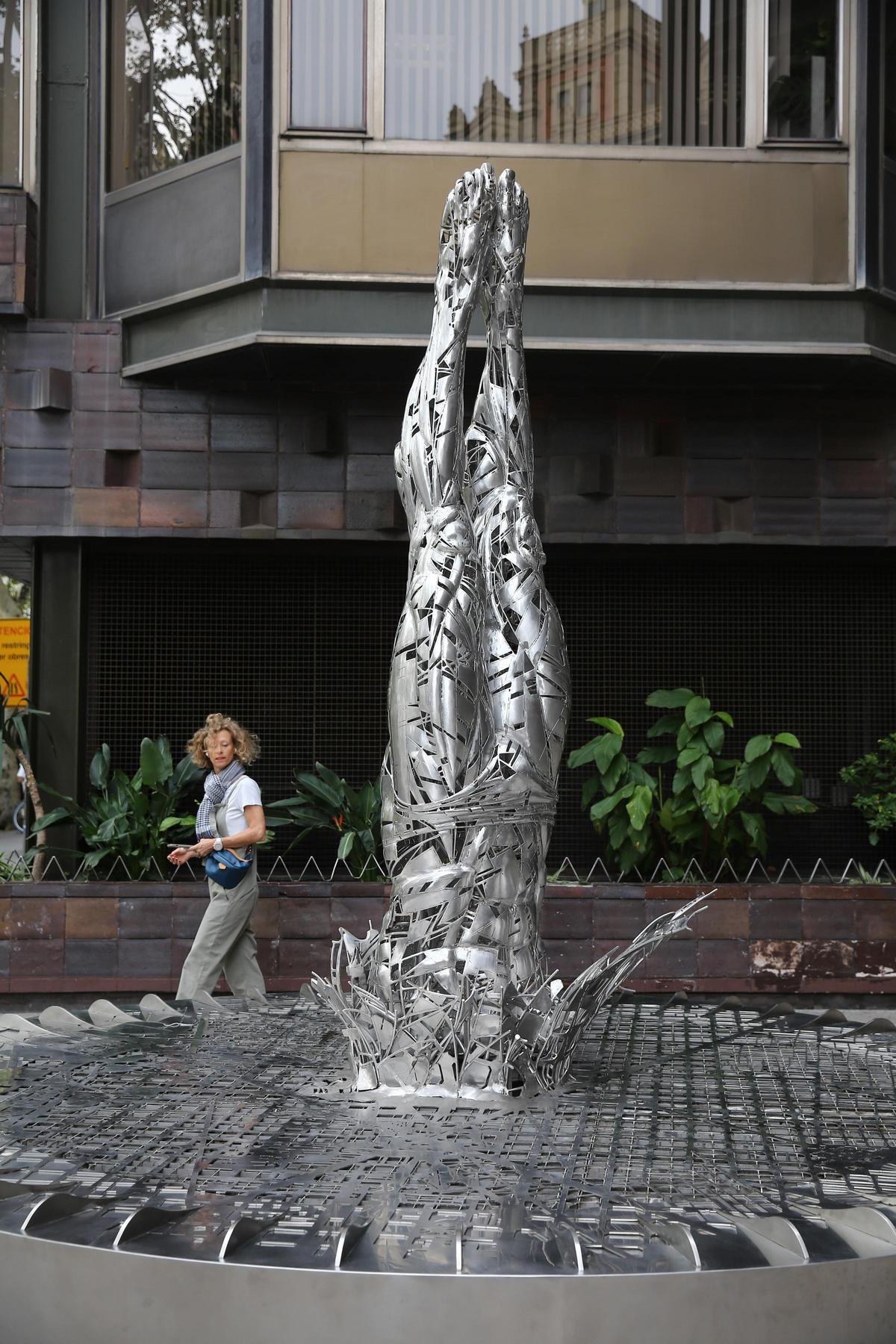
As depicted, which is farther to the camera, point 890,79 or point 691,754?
point 890,79

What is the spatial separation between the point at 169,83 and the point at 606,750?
5730mm

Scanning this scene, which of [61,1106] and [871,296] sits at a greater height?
[871,296]

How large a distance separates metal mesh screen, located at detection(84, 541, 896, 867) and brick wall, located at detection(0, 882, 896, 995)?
1.80 meters

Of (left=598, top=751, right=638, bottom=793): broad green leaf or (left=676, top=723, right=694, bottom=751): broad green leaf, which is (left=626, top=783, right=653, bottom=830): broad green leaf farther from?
(left=676, top=723, right=694, bottom=751): broad green leaf

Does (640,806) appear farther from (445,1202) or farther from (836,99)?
(445,1202)

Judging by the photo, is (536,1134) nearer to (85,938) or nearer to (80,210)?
(85,938)

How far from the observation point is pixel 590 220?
9.05 metres

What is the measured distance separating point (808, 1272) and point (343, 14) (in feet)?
27.7

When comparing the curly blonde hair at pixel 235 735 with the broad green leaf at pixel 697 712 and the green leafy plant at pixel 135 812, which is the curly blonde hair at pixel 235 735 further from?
the broad green leaf at pixel 697 712

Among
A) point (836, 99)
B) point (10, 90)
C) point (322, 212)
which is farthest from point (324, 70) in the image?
point (836, 99)

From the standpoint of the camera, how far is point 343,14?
30.0ft

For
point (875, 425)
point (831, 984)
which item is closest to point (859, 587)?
point (875, 425)

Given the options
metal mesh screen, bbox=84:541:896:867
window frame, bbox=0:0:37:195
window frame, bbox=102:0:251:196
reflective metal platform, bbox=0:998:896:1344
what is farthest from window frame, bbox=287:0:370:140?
reflective metal platform, bbox=0:998:896:1344

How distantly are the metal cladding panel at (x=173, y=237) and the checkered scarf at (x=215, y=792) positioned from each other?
377cm
